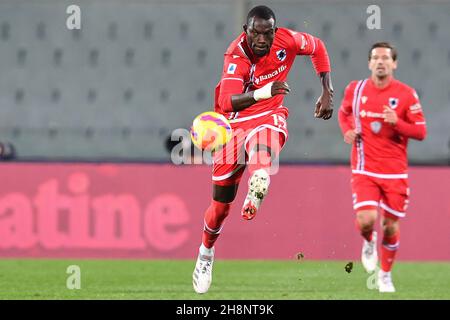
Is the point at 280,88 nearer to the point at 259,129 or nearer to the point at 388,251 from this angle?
the point at 259,129

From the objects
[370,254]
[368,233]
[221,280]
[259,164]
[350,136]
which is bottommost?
[221,280]

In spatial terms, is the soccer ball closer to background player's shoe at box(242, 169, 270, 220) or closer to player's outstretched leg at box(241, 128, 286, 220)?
player's outstretched leg at box(241, 128, 286, 220)

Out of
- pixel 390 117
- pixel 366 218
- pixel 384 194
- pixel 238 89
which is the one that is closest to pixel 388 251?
pixel 366 218

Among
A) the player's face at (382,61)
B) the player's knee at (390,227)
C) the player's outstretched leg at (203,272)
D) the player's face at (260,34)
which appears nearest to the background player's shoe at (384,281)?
the player's knee at (390,227)

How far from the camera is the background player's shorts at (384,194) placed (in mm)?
7930

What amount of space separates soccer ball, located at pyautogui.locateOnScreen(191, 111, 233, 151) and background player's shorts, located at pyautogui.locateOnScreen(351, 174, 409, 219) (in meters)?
1.32

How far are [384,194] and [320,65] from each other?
3.83 ft

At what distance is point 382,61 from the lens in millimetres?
7770

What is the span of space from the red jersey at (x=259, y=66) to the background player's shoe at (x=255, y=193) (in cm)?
50

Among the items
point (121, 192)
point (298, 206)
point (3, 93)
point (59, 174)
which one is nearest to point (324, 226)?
point (298, 206)

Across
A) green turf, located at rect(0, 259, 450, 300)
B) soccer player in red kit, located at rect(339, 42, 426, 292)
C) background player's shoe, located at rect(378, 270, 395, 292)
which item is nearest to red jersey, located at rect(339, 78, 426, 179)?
soccer player in red kit, located at rect(339, 42, 426, 292)

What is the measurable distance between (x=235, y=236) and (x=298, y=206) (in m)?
0.80

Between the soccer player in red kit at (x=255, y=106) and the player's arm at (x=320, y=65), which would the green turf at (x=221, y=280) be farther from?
the player's arm at (x=320, y=65)

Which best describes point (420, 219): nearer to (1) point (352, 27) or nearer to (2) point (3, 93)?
(1) point (352, 27)
